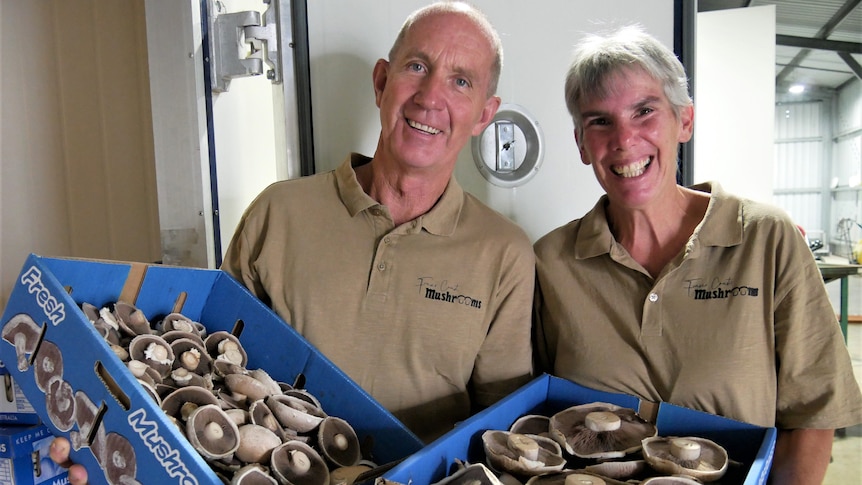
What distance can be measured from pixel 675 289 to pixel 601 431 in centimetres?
39

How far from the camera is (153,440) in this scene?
0.77m

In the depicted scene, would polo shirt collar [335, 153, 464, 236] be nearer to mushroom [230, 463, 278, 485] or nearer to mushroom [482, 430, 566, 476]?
mushroom [482, 430, 566, 476]

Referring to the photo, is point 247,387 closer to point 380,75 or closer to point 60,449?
point 60,449

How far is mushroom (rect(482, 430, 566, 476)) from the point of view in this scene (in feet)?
3.07

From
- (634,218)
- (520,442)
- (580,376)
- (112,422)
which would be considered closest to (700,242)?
(634,218)

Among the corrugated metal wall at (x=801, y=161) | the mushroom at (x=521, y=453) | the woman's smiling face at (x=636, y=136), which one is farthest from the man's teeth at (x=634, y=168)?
the corrugated metal wall at (x=801, y=161)

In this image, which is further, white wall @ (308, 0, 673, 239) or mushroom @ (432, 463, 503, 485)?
white wall @ (308, 0, 673, 239)

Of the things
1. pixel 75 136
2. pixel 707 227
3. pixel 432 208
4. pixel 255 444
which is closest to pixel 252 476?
pixel 255 444

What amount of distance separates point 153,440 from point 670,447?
0.78 m

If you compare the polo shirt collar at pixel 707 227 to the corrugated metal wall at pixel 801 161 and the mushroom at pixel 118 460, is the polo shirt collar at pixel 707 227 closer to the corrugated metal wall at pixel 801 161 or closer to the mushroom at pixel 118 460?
the mushroom at pixel 118 460

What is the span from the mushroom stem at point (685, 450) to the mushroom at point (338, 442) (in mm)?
525

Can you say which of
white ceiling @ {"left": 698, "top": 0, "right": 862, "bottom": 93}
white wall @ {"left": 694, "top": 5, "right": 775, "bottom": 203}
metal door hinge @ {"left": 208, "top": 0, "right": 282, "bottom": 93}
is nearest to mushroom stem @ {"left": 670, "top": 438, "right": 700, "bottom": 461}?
metal door hinge @ {"left": 208, "top": 0, "right": 282, "bottom": 93}

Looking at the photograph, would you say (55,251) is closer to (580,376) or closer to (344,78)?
(344,78)

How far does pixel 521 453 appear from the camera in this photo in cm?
95
